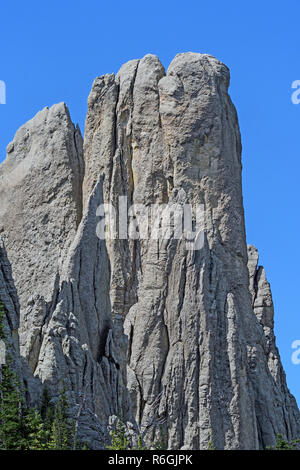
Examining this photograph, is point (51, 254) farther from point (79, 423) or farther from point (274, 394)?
point (79, 423)

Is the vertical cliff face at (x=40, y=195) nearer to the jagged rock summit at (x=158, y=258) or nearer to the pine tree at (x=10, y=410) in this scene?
the jagged rock summit at (x=158, y=258)

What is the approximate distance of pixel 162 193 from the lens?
61.7 metres

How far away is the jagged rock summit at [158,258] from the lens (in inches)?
2015

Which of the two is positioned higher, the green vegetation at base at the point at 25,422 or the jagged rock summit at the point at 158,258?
the jagged rock summit at the point at 158,258

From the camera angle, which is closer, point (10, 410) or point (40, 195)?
point (10, 410)

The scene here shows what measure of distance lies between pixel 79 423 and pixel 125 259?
20310 millimetres

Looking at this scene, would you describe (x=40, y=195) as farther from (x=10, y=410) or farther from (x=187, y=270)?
(x=10, y=410)

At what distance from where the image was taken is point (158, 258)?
2276 inches

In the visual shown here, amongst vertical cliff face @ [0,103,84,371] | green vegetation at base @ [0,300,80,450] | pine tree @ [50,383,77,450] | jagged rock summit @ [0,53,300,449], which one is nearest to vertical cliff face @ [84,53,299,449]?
jagged rock summit @ [0,53,300,449]

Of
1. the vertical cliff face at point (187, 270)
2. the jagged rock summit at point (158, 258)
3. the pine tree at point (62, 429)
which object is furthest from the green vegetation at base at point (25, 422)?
the vertical cliff face at point (187, 270)

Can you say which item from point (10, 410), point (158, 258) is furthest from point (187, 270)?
point (10, 410)

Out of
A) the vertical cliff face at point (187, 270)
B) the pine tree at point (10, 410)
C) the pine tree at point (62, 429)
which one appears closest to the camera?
the pine tree at point (10, 410)

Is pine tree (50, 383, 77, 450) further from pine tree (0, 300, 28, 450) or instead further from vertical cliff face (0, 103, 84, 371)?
vertical cliff face (0, 103, 84, 371)

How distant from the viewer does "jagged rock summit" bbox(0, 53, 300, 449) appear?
51.2m
